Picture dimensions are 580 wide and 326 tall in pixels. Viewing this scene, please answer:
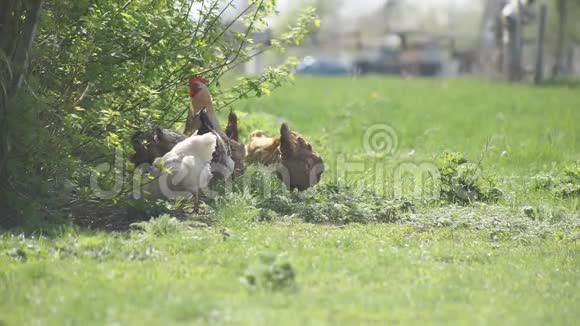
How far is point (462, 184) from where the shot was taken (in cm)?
885

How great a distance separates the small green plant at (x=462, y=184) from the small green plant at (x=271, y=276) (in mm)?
3696

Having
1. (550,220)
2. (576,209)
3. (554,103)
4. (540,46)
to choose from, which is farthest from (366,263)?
(540,46)

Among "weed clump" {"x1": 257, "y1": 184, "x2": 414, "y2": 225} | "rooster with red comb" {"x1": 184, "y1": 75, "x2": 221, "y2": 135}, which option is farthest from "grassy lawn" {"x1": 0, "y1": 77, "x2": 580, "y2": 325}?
"rooster with red comb" {"x1": 184, "y1": 75, "x2": 221, "y2": 135}

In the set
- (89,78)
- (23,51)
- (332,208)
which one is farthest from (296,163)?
(23,51)

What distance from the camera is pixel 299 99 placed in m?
23.9

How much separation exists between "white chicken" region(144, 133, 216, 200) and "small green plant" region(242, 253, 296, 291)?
6.64ft

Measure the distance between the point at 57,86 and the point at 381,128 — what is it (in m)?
8.24

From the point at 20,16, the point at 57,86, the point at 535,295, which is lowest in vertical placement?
the point at 535,295

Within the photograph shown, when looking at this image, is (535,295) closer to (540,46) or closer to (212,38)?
(212,38)
